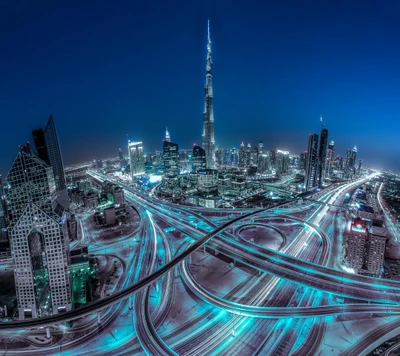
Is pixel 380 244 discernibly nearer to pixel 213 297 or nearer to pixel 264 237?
pixel 264 237

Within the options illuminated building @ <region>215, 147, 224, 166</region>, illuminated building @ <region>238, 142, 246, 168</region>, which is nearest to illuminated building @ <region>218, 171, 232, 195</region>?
Result: illuminated building @ <region>238, 142, 246, 168</region>

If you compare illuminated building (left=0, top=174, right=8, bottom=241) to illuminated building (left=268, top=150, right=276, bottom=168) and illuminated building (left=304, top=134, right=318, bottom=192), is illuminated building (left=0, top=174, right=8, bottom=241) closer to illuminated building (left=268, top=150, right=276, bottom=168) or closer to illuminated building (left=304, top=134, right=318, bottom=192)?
illuminated building (left=304, top=134, right=318, bottom=192)

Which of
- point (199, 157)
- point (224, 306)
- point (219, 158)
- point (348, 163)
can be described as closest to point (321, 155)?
point (348, 163)

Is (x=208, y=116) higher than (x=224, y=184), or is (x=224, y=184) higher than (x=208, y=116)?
(x=208, y=116)

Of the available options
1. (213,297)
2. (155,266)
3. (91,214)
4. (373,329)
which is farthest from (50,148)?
(373,329)

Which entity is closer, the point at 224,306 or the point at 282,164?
the point at 224,306

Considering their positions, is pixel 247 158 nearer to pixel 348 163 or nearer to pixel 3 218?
pixel 348 163
